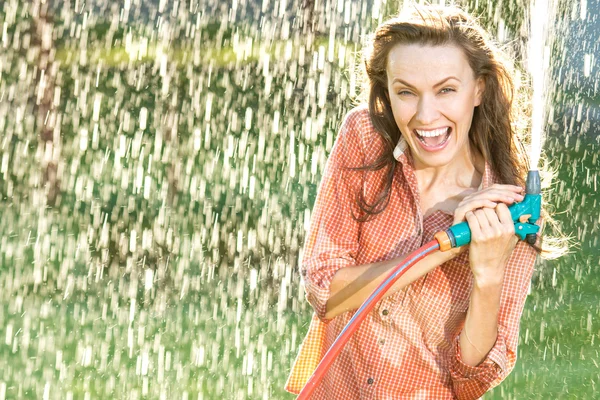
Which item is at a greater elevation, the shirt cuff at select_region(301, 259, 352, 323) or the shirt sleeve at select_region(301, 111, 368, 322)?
the shirt sleeve at select_region(301, 111, 368, 322)

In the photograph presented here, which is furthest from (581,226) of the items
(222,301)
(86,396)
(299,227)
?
(86,396)

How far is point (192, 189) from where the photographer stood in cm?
971

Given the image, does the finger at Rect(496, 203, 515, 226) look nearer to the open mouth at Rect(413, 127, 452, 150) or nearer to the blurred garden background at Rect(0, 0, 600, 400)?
the open mouth at Rect(413, 127, 452, 150)

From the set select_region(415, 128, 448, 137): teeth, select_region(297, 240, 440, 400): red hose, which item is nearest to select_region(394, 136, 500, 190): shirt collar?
select_region(415, 128, 448, 137): teeth

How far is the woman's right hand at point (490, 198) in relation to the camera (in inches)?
84.0

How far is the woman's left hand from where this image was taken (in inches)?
83.9

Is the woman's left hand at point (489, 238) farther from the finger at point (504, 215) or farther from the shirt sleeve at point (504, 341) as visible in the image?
the shirt sleeve at point (504, 341)

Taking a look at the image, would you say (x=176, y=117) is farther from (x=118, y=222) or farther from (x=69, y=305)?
(x=69, y=305)

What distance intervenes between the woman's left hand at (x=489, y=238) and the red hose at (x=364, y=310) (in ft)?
0.28

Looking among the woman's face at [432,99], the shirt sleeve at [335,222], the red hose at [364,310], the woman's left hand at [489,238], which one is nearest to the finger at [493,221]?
the woman's left hand at [489,238]

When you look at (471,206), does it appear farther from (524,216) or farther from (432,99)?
(432,99)

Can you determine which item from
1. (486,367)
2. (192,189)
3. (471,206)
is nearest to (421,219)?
(471,206)

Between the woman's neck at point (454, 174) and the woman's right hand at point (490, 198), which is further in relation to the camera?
the woman's neck at point (454, 174)

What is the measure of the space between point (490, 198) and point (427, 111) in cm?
27
